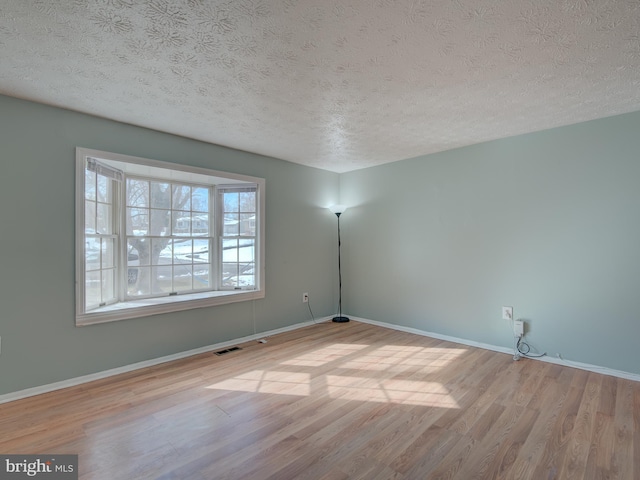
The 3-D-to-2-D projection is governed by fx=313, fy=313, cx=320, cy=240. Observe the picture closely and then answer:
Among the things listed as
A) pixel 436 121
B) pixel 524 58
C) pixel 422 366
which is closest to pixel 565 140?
pixel 436 121

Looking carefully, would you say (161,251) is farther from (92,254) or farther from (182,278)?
(92,254)

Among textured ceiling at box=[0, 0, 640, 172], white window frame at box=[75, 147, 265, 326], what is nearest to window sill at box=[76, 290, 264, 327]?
white window frame at box=[75, 147, 265, 326]

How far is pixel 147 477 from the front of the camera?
5.28 feet

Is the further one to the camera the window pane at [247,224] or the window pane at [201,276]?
the window pane at [247,224]

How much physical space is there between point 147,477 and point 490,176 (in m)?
3.89

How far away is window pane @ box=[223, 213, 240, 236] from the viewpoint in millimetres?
4043

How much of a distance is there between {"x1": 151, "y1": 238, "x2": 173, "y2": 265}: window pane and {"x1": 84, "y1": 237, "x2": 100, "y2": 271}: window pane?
58cm

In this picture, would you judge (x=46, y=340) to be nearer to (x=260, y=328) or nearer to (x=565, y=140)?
(x=260, y=328)

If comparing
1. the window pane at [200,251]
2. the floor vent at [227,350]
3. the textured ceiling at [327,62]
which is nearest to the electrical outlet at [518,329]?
the textured ceiling at [327,62]

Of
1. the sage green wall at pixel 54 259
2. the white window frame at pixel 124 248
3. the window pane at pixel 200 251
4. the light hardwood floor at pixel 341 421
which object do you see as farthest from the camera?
the window pane at pixel 200 251

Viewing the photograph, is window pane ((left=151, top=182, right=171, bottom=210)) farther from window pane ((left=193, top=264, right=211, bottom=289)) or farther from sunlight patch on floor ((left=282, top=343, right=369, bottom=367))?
sunlight patch on floor ((left=282, top=343, right=369, bottom=367))

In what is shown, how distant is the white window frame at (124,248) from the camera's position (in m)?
2.69

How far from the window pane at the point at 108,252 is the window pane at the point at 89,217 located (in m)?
0.19

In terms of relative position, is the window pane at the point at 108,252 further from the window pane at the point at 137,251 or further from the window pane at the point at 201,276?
the window pane at the point at 201,276
